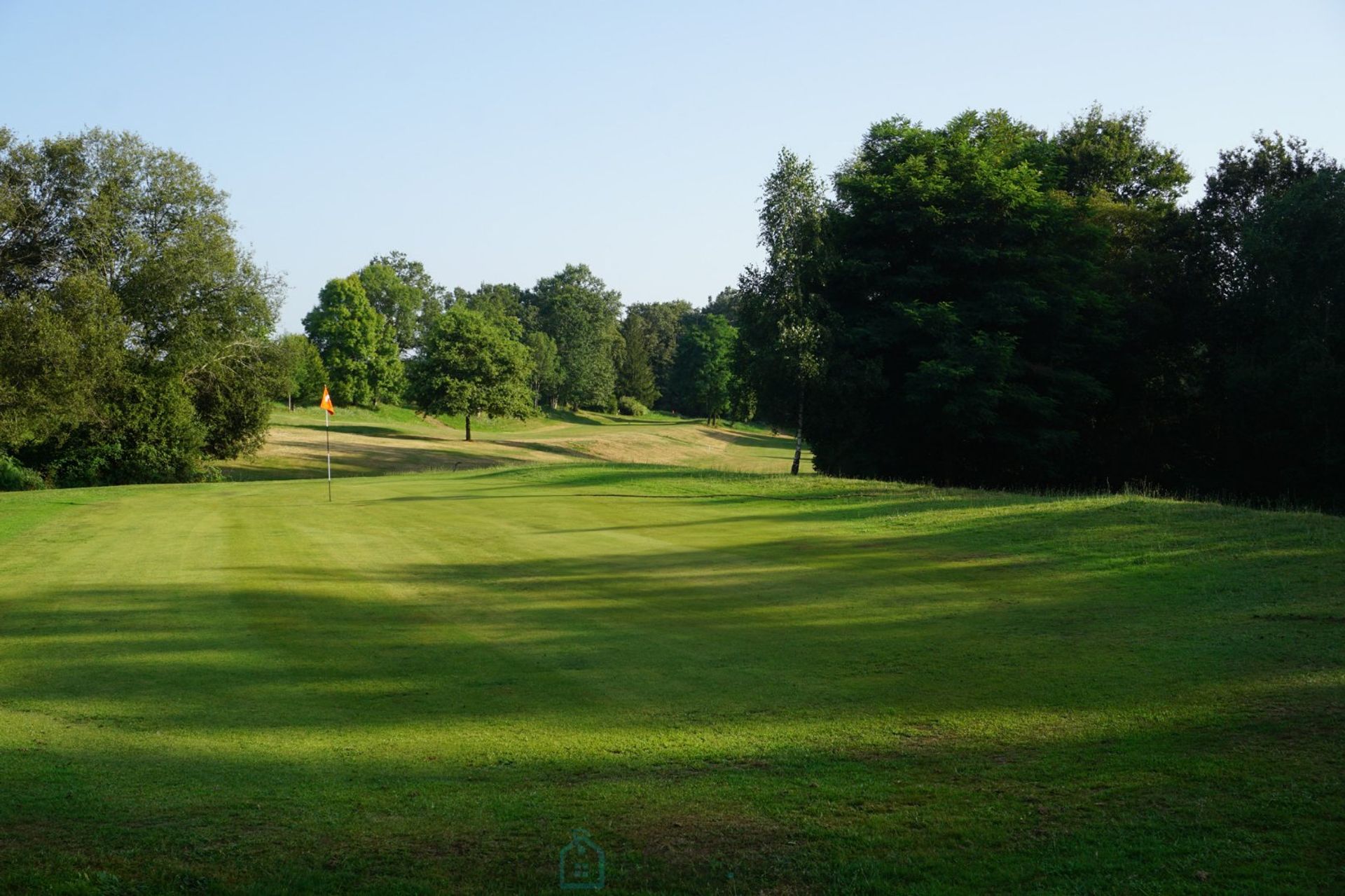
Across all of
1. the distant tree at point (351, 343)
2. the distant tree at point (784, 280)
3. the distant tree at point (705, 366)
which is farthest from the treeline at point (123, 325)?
the distant tree at point (705, 366)

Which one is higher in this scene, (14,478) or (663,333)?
(663,333)

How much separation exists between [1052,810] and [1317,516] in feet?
49.5

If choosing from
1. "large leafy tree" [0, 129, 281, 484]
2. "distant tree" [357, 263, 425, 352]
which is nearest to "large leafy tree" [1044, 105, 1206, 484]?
"large leafy tree" [0, 129, 281, 484]

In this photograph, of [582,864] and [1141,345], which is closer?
[582,864]

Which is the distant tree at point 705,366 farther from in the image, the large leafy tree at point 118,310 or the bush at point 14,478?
the bush at point 14,478

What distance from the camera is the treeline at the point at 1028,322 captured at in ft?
130

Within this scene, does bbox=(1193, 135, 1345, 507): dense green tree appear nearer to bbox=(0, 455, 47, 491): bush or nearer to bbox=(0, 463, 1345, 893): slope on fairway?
bbox=(0, 463, 1345, 893): slope on fairway

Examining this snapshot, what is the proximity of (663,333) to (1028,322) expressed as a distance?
123951mm

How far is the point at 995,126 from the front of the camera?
164 feet

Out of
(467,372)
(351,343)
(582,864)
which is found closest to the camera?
(582,864)

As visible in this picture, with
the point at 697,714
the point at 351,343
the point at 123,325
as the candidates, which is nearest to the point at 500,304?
the point at 351,343

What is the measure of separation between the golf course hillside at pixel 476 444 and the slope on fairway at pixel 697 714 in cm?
2548

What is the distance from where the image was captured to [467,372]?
3009 inches

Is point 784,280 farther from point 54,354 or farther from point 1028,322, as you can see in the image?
point 54,354
